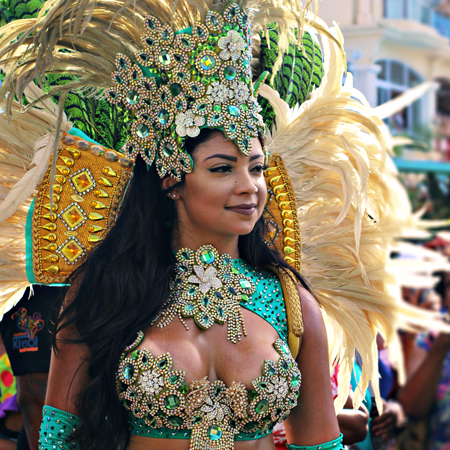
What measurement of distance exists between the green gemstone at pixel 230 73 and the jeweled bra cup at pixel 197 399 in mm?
927

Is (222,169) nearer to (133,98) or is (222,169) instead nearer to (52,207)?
(133,98)

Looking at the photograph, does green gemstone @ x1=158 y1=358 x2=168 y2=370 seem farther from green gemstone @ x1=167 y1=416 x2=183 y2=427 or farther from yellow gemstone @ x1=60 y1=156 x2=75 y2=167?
yellow gemstone @ x1=60 y1=156 x2=75 y2=167

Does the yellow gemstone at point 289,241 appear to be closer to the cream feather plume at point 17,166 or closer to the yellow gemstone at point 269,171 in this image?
the yellow gemstone at point 269,171

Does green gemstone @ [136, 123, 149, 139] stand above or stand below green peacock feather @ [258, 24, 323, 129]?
below

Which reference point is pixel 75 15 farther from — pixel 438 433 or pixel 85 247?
pixel 438 433

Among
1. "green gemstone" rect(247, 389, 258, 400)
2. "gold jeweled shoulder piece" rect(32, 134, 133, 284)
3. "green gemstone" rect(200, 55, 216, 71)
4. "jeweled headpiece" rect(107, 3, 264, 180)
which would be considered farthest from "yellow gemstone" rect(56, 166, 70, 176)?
"green gemstone" rect(247, 389, 258, 400)

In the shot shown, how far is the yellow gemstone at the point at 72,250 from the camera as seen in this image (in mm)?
2369

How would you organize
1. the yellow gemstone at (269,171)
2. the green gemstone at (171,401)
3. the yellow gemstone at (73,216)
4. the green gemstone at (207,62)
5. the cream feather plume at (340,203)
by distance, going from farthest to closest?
the yellow gemstone at (269,171), the yellow gemstone at (73,216), the cream feather plume at (340,203), the green gemstone at (207,62), the green gemstone at (171,401)

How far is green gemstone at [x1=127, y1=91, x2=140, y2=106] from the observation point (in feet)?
6.97

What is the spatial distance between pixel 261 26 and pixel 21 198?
115cm

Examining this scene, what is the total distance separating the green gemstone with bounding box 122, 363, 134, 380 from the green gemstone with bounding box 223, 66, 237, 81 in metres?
1.02

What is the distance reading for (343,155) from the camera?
7.92ft

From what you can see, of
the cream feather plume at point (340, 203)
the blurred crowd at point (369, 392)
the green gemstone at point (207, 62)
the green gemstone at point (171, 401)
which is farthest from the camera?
the blurred crowd at point (369, 392)

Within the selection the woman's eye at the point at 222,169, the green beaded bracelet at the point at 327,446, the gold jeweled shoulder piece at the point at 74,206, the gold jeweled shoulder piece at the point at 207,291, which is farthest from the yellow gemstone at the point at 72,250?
the green beaded bracelet at the point at 327,446
